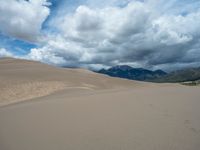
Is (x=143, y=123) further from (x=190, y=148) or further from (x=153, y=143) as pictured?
(x=190, y=148)

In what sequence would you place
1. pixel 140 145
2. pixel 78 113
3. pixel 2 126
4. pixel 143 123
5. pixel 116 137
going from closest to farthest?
1. pixel 140 145
2. pixel 116 137
3. pixel 143 123
4. pixel 2 126
5. pixel 78 113

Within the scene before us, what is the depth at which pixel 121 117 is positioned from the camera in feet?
30.1

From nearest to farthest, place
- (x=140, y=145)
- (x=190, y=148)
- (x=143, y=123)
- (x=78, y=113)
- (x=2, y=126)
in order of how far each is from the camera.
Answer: (x=190, y=148)
(x=140, y=145)
(x=143, y=123)
(x=2, y=126)
(x=78, y=113)

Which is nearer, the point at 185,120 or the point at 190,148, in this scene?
the point at 190,148

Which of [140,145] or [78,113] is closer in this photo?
[140,145]

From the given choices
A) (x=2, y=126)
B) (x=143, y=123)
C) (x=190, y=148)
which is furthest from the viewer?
(x=2, y=126)

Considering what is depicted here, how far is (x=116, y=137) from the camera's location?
6.61 meters

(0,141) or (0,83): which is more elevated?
(0,83)

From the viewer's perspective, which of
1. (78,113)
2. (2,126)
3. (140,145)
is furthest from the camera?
(78,113)

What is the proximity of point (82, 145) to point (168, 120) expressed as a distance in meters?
4.02

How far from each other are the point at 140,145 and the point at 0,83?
2404 cm

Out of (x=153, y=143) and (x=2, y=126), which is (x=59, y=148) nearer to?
(x=153, y=143)

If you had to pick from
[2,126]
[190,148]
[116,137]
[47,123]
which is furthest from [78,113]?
[190,148]

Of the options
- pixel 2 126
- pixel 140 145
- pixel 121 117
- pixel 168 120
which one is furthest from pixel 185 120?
pixel 2 126
